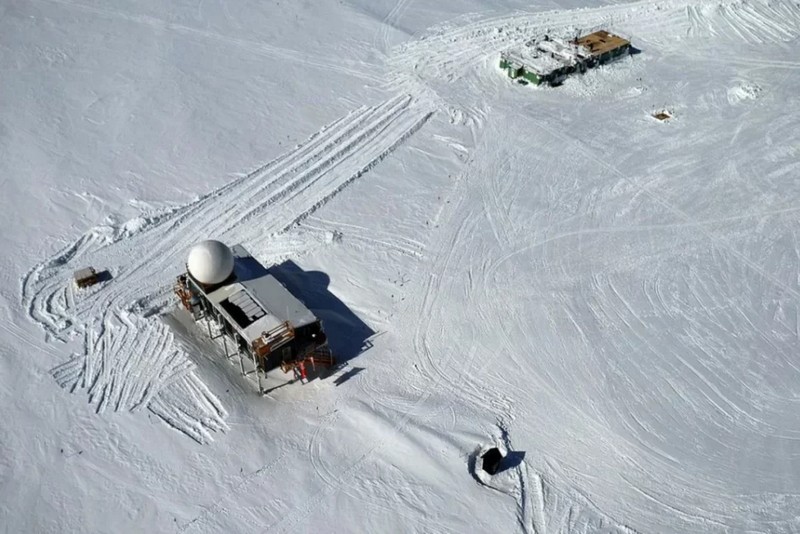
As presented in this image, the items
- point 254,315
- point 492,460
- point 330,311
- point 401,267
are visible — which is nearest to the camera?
point 492,460

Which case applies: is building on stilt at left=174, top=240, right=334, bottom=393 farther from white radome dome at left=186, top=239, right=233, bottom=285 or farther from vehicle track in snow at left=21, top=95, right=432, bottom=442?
vehicle track in snow at left=21, top=95, right=432, bottom=442

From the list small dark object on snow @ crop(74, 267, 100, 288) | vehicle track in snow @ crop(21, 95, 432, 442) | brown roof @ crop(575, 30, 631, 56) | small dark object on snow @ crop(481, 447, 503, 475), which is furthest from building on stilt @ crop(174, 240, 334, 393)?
brown roof @ crop(575, 30, 631, 56)

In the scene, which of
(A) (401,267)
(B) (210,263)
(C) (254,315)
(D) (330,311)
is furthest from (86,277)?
(A) (401,267)

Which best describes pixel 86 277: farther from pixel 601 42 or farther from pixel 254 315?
pixel 601 42

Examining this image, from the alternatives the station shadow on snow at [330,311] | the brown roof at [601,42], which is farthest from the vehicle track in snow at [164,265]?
the brown roof at [601,42]

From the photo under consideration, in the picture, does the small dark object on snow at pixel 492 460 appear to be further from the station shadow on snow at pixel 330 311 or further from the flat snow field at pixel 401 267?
the station shadow on snow at pixel 330 311
